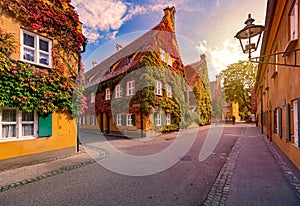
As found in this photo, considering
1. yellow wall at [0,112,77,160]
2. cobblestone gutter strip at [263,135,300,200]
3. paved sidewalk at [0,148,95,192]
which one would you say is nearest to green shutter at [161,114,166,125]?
yellow wall at [0,112,77,160]

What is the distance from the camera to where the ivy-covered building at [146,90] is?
15.4m

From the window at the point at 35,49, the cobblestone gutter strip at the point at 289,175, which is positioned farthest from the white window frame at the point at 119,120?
the cobblestone gutter strip at the point at 289,175

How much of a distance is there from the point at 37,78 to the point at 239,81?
112ft

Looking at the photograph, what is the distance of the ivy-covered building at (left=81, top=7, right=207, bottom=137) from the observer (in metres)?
15.4

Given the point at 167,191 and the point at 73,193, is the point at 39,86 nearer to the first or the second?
the point at 73,193

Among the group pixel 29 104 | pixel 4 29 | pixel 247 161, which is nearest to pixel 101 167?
pixel 29 104

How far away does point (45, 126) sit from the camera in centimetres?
719

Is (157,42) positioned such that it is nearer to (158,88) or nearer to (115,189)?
(158,88)

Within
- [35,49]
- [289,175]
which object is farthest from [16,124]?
[289,175]

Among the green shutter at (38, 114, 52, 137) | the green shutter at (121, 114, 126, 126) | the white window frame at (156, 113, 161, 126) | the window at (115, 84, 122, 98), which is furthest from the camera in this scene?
the window at (115, 84, 122, 98)

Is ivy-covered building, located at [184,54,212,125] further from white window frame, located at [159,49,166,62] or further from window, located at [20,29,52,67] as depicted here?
window, located at [20,29,52,67]

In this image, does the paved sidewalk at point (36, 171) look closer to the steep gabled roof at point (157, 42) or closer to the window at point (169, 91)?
the steep gabled roof at point (157, 42)

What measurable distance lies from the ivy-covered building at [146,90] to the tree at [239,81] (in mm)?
16780

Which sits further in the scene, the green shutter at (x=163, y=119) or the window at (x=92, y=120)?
the window at (x=92, y=120)
